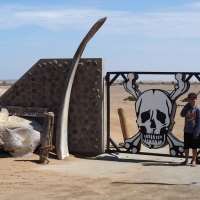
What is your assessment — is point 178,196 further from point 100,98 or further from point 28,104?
point 28,104

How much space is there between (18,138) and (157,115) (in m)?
3.35

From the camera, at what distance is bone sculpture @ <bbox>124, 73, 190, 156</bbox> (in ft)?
39.0

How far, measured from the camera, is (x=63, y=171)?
10773 millimetres

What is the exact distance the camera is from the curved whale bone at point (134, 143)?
40.5 feet

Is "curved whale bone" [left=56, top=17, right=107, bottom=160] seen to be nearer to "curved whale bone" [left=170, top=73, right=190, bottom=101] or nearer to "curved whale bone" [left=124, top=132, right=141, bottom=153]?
"curved whale bone" [left=124, top=132, right=141, bottom=153]

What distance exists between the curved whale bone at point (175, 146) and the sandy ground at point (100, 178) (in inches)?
9.2

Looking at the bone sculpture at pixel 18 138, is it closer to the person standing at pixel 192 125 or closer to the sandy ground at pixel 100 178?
the sandy ground at pixel 100 178

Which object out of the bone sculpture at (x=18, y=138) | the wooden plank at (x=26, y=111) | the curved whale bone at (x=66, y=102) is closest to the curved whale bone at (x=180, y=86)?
the curved whale bone at (x=66, y=102)

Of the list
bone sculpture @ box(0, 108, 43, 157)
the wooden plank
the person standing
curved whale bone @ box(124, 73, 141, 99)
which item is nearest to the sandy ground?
bone sculpture @ box(0, 108, 43, 157)

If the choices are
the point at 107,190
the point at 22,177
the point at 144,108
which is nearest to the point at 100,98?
the point at 144,108

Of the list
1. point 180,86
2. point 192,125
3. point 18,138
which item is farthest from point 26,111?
point 192,125

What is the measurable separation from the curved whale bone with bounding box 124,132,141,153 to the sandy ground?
233 millimetres

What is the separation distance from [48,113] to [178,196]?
4872 millimetres

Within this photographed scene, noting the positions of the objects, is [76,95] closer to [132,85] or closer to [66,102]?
[66,102]
